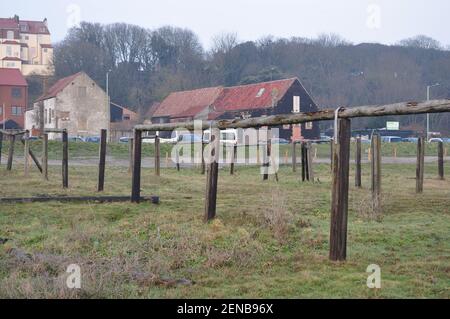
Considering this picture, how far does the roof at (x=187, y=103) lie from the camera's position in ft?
229

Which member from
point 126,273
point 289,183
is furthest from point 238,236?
point 289,183

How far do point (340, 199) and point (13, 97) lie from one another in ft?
265

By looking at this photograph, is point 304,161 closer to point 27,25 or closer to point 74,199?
point 74,199

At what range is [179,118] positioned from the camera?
70375 mm

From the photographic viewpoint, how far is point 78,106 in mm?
67875

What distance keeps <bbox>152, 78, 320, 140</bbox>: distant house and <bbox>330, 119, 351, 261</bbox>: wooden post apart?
2096 inches

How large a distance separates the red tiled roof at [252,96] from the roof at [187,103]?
0.99 metres

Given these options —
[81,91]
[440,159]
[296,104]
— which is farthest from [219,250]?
[81,91]

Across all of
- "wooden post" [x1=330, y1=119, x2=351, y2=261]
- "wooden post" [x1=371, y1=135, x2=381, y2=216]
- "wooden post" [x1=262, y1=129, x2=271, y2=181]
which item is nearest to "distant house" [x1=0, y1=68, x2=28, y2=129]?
"wooden post" [x1=262, y1=129, x2=271, y2=181]

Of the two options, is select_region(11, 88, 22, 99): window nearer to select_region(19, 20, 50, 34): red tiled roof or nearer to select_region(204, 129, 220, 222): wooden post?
select_region(19, 20, 50, 34): red tiled roof

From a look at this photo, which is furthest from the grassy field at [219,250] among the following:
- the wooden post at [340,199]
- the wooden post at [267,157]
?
the wooden post at [267,157]

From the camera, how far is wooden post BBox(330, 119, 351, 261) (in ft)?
25.2

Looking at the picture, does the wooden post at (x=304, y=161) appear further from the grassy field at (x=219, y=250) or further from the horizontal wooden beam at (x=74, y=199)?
the horizontal wooden beam at (x=74, y=199)

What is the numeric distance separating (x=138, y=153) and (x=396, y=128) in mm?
66459
